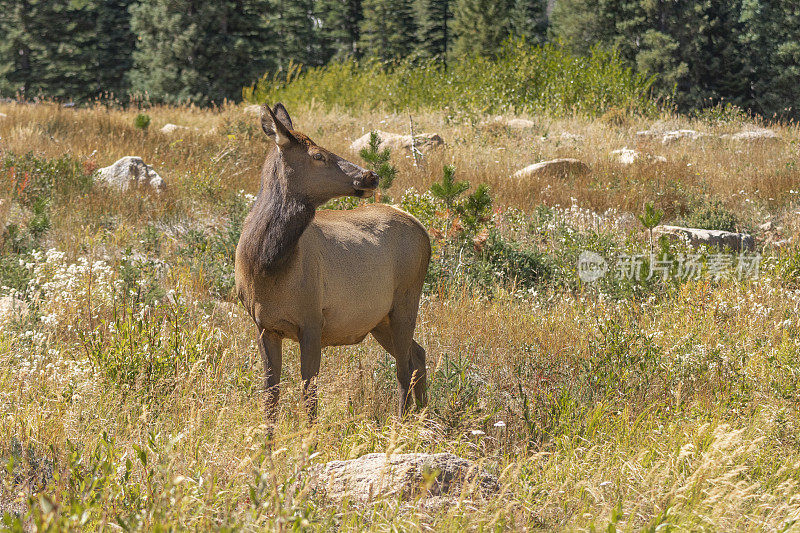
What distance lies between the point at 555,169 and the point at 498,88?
7619 mm

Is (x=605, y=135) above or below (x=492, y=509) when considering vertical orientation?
below

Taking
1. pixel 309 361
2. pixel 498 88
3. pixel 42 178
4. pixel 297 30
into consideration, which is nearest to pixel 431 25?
pixel 297 30

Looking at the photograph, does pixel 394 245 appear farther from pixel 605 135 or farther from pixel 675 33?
pixel 675 33

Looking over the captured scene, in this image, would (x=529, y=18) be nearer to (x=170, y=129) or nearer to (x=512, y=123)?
(x=512, y=123)

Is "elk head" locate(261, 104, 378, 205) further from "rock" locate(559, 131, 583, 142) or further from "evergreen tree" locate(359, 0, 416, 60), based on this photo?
"evergreen tree" locate(359, 0, 416, 60)

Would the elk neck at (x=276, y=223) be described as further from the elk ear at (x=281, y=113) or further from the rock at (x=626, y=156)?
the rock at (x=626, y=156)

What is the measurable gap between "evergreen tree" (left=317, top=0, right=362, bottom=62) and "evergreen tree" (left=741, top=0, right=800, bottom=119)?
808 inches

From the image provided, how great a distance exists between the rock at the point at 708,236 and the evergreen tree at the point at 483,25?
27749mm

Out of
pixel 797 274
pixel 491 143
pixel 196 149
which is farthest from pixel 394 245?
pixel 491 143

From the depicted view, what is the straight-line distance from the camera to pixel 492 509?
11.4 ft

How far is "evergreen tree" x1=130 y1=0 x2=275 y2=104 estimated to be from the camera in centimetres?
2964

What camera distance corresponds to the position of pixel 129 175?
10.4 metres

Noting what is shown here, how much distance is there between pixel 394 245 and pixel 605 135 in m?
11.0

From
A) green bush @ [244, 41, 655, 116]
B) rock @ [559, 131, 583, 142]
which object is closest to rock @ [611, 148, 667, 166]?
rock @ [559, 131, 583, 142]
